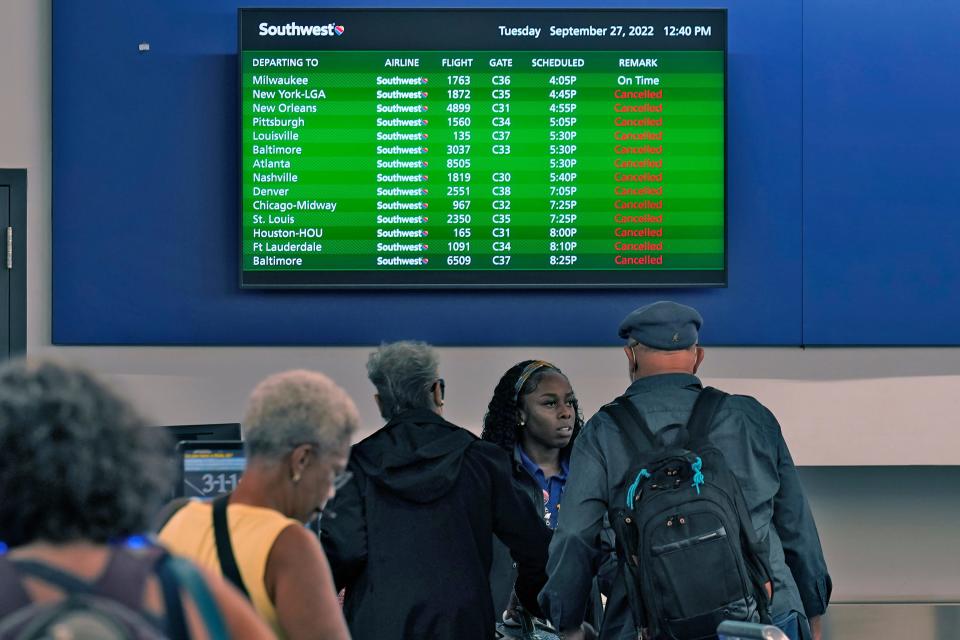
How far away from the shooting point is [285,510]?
2.08m

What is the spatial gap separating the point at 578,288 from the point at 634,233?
0.30 meters

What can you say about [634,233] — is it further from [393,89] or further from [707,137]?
[393,89]

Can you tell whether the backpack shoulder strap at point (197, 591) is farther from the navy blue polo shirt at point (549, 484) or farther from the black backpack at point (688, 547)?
the navy blue polo shirt at point (549, 484)

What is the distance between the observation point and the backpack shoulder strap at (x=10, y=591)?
1.28 m

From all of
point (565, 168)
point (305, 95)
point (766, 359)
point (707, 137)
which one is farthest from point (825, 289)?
point (305, 95)

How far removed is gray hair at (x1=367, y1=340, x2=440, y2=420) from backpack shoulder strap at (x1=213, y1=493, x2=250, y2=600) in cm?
132

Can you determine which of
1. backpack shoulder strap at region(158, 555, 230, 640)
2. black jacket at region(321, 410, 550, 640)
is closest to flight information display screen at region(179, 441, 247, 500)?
black jacket at region(321, 410, 550, 640)

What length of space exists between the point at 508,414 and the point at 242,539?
7.71 feet

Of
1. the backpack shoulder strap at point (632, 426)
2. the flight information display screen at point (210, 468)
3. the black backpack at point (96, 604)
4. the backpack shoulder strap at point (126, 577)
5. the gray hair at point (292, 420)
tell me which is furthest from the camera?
the backpack shoulder strap at point (632, 426)

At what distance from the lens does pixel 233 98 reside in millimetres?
4930

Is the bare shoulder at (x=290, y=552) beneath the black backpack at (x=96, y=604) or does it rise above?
beneath

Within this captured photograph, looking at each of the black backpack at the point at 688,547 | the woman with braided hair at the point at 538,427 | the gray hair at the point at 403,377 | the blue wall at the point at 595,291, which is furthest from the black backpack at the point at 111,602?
the blue wall at the point at 595,291

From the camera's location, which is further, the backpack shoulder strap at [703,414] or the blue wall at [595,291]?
the blue wall at [595,291]

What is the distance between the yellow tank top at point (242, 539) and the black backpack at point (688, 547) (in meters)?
1.03
